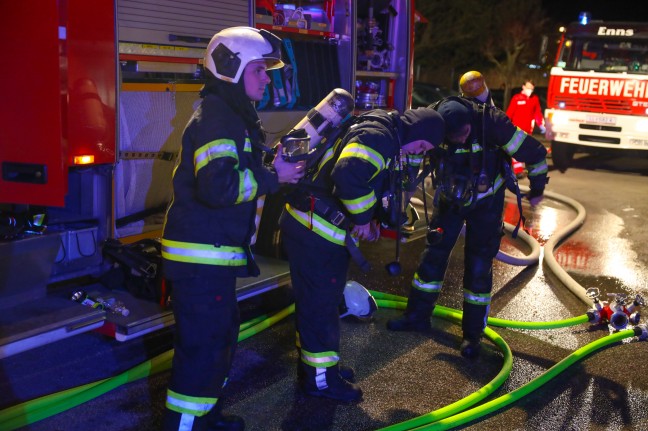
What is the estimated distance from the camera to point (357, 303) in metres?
4.78

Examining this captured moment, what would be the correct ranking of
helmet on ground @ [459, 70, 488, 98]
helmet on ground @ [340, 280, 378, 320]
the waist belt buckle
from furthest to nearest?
helmet on ground @ [459, 70, 488, 98]
helmet on ground @ [340, 280, 378, 320]
the waist belt buckle

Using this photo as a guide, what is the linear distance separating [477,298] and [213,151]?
7.42 ft

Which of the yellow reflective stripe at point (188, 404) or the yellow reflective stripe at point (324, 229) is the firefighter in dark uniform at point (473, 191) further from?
the yellow reflective stripe at point (188, 404)

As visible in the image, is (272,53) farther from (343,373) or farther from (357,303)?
(357,303)

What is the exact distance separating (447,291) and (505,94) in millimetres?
20578

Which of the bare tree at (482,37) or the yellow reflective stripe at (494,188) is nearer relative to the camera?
the yellow reflective stripe at (494,188)

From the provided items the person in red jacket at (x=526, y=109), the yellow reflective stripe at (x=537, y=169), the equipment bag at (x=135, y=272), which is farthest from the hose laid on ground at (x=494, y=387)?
the person in red jacket at (x=526, y=109)

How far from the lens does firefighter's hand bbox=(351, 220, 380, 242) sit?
365 centimetres

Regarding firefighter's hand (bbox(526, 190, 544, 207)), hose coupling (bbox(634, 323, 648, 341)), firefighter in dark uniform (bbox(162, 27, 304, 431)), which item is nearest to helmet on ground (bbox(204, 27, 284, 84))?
firefighter in dark uniform (bbox(162, 27, 304, 431))

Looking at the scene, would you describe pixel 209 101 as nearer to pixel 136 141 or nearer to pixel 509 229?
pixel 136 141

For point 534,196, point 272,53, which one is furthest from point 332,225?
point 534,196

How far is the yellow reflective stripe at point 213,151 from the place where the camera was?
9.45 ft

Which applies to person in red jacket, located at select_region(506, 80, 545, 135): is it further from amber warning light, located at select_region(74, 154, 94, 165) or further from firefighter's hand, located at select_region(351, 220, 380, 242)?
amber warning light, located at select_region(74, 154, 94, 165)

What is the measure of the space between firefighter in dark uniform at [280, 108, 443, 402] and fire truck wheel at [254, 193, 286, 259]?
1.61m
